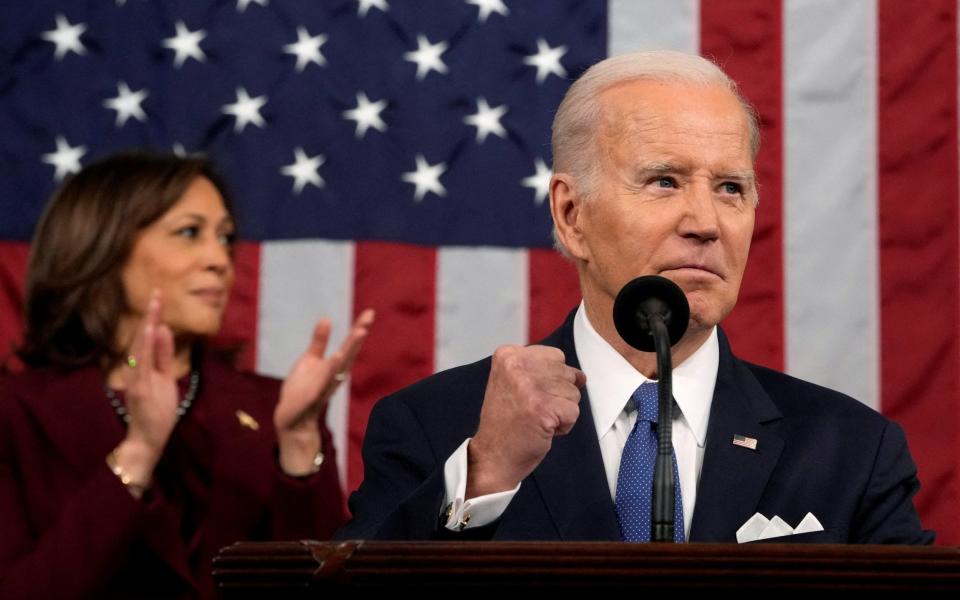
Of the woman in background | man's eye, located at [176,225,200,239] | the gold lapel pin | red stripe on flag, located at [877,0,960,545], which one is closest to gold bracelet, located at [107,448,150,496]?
the woman in background

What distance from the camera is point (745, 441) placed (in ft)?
6.29

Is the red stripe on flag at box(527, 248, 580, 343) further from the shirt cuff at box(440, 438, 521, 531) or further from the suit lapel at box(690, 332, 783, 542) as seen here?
Result: the shirt cuff at box(440, 438, 521, 531)

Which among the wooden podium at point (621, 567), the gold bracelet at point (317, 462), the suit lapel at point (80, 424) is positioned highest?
the suit lapel at point (80, 424)

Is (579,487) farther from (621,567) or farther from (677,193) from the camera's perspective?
(621,567)

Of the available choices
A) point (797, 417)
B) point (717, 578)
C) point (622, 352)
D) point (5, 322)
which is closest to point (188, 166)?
point (5, 322)

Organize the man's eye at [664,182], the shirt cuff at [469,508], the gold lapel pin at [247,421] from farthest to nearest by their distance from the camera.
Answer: the gold lapel pin at [247,421] → the man's eye at [664,182] → the shirt cuff at [469,508]

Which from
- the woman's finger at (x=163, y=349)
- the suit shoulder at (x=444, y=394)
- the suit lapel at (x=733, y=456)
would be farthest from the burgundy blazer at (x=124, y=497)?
the suit lapel at (x=733, y=456)

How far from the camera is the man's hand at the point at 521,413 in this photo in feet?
5.14

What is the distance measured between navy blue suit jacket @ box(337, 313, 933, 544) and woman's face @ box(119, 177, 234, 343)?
106 cm

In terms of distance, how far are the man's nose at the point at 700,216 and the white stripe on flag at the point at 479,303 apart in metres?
1.35

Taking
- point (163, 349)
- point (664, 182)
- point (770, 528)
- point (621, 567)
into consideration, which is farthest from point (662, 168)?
point (163, 349)

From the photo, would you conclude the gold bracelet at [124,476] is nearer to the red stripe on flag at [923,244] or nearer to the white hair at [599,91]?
the white hair at [599,91]

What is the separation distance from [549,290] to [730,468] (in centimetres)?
150

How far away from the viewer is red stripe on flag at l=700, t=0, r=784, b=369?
327 cm
